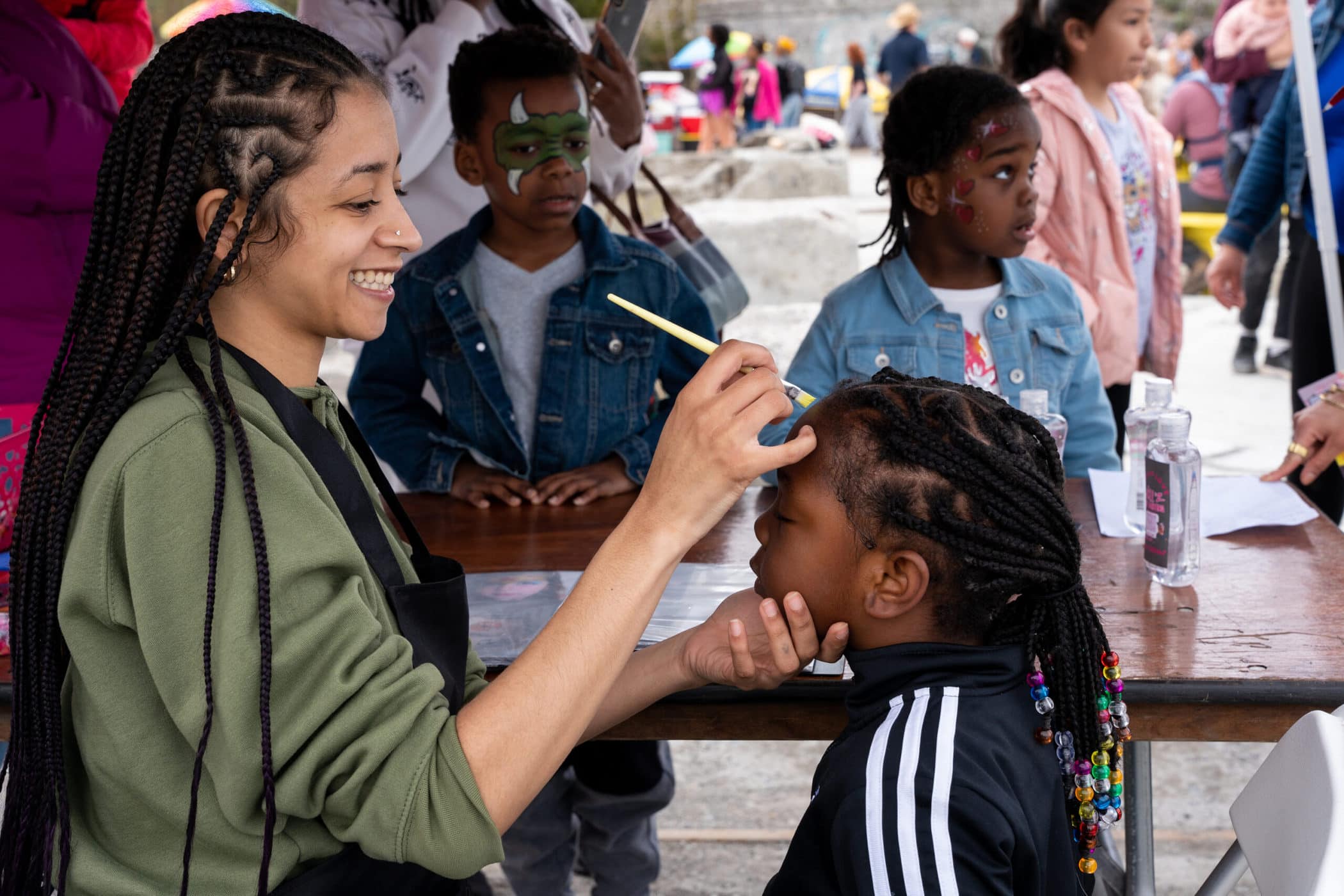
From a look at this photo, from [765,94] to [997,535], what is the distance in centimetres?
1755

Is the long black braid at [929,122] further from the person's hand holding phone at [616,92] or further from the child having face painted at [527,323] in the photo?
the person's hand holding phone at [616,92]

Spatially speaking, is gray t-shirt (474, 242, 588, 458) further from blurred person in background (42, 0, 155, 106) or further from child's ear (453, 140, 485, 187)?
blurred person in background (42, 0, 155, 106)

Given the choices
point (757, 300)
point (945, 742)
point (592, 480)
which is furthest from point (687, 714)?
point (757, 300)

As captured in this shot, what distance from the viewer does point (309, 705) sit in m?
1.09

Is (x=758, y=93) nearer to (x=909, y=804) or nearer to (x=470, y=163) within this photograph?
(x=470, y=163)

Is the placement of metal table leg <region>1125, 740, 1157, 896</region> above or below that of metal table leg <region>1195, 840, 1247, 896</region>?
below

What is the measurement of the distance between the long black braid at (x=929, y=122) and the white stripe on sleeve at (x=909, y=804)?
143 cm

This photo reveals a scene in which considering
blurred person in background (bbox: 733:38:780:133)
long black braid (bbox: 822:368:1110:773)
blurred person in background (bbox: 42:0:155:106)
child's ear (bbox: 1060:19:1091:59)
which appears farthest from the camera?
blurred person in background (bbox: 733:38:780:133)

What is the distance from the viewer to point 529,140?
247cm

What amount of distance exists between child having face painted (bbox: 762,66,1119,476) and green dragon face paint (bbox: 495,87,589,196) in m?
0.61

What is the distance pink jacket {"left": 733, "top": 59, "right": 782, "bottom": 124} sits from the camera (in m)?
18.0

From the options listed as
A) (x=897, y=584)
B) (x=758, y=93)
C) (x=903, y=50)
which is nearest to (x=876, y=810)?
(x=897, y=584)

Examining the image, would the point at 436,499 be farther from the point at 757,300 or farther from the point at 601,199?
the point at 757,300

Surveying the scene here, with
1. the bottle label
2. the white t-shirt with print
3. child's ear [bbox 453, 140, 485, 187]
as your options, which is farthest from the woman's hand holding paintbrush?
child's ear [bbox 453, 140, 485, 187]
